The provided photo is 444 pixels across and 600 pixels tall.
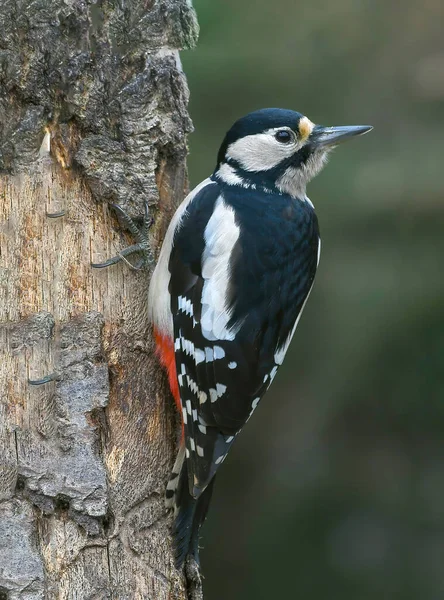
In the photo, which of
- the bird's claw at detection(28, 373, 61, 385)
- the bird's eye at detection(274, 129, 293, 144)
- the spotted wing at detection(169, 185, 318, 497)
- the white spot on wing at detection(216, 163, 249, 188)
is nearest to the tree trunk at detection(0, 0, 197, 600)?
the bird's claw at detection(28, 373, 61, 385)

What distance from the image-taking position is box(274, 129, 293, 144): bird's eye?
351 cm

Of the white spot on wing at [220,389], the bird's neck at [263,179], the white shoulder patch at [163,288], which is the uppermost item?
the bird's neck at [263,179]

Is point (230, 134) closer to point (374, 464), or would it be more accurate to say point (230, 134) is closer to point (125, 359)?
point (125, 359)

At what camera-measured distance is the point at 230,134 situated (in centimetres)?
355

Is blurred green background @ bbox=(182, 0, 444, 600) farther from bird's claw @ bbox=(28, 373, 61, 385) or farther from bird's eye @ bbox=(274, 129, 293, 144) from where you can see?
bird's claw @ bbox=(28, 373, 61, 385)

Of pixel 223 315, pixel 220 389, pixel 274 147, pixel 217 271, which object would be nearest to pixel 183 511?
pixel 220 389

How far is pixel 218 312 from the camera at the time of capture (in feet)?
10.4

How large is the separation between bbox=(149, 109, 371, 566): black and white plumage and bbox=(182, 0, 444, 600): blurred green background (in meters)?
1.02

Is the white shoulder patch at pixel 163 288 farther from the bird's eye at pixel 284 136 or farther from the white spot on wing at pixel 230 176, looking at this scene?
the bird's eye at pixel 284 136

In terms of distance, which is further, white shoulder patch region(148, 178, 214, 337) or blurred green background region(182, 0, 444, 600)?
blurred green background region(182, 0, 444, 600)

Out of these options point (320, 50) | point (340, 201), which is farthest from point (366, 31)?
point (340, 201)

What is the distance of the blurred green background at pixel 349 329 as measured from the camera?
172 inches

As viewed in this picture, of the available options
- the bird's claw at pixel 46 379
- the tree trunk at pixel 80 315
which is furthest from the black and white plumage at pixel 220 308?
the bird's claw at pixel 46 379

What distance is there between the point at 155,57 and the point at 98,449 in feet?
4.11
